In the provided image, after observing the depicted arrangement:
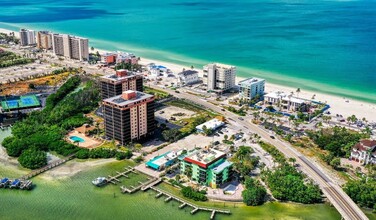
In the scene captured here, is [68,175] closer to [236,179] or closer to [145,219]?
[145,219]

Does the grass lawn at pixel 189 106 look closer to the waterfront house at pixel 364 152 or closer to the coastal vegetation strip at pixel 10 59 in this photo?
the waterfront house at pixel 364 152

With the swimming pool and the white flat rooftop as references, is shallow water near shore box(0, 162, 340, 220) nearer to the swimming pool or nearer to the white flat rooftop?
the swimming pool

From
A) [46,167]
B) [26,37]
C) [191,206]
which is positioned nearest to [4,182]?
[46,167]

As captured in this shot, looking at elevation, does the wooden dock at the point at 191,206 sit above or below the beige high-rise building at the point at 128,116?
below

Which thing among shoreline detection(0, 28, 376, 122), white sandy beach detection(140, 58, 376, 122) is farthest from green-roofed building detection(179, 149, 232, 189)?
white sandy beach detection(140, 58, 376, 122)

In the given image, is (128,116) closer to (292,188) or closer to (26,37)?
(292,188)

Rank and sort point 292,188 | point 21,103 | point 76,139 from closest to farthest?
point 292,188
point 76,139
point 21,103

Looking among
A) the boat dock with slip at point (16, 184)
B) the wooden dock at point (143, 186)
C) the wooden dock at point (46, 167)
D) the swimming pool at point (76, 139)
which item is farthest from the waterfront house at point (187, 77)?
the boat dock with slip at point (16, 184)
